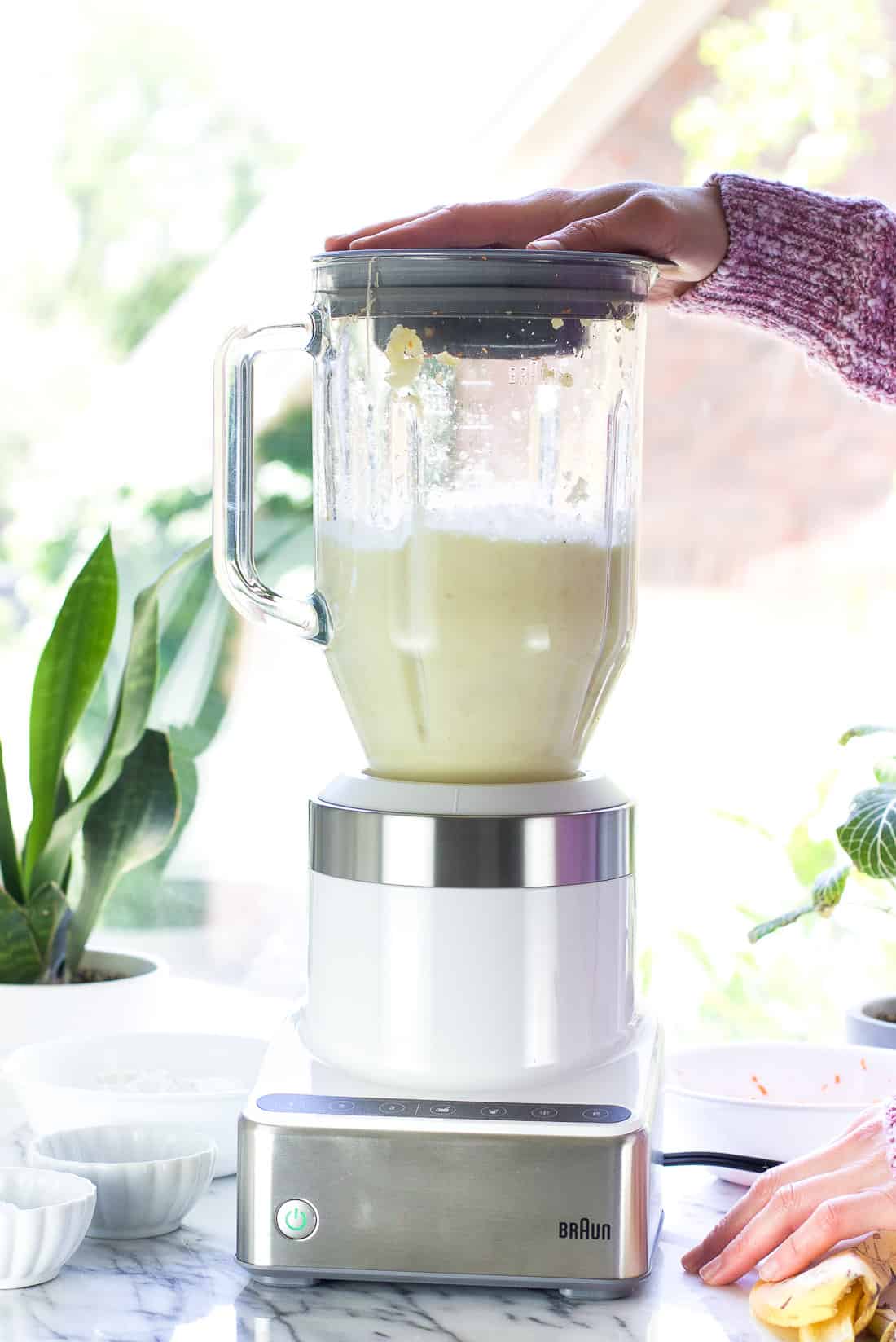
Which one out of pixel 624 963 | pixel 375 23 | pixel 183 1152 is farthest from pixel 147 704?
pixel 375 23

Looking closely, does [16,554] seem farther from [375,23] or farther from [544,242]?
[544,242]

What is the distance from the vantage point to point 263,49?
75.7 inches

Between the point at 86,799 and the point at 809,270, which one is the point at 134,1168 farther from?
the point at 809,270

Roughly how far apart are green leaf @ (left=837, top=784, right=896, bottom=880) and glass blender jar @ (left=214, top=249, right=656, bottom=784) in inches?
14.2

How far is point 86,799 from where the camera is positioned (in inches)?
48.4

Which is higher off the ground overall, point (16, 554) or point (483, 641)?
point (16, 554)

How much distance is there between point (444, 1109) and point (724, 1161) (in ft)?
0.82

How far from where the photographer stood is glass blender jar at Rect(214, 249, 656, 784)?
0.75 m

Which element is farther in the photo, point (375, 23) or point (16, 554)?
point (16, 554)

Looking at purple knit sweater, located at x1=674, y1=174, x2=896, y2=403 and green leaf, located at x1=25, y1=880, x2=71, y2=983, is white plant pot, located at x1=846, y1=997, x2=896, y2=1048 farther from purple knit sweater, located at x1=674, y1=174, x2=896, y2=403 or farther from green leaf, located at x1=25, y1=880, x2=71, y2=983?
green leaf, located at x1=25, y1=880, x2=71, y2=983

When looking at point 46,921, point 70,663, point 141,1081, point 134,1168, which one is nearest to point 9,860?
point 46,921

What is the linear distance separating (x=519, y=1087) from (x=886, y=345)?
1.62 feet

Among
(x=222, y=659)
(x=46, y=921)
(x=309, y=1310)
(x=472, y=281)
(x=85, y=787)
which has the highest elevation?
(x=472, y=281)

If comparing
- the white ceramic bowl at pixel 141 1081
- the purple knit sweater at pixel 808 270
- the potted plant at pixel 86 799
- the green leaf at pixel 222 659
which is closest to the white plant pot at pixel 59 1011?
the potted plant at pixel 86 799
